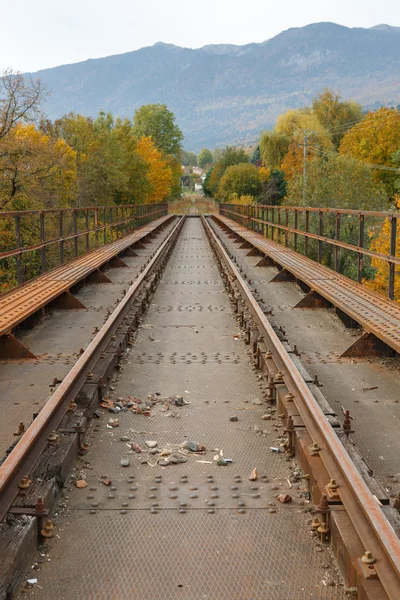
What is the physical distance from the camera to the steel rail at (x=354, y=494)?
2729 millimetres

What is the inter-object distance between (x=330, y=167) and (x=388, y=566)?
151 ft

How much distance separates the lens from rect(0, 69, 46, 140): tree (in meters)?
28.2

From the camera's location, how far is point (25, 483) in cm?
364

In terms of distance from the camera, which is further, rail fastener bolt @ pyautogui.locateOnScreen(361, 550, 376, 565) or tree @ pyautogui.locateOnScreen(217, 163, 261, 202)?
tree @ pyautogui.locateOnScreen(217, 163, 261, 202)

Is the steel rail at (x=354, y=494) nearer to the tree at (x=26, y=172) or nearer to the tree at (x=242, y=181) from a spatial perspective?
the tree at (x=26, y=172)

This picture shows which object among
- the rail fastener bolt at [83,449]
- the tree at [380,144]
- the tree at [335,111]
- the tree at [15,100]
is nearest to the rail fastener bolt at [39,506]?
the rail fastener bolt at [83,449]

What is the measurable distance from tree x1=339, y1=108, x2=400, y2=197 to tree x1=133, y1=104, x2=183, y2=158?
32040 millimetres

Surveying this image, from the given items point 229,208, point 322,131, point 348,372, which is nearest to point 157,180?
point 322,131

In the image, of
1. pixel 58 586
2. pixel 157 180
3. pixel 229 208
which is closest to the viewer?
pixel 58 586

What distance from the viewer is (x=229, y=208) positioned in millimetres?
44969

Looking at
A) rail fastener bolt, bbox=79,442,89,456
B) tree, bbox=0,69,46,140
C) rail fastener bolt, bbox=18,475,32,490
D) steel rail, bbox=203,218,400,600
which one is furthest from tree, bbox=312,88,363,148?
rail fastener bolt, bbox=18,475,32,490

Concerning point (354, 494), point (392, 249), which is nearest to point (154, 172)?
point (392, 249)

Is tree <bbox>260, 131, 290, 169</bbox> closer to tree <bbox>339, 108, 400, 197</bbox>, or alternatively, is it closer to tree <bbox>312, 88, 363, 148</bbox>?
tree <bbox>339, 108, 400, 197</bbox>

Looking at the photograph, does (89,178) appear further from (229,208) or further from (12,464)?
(12,464)
